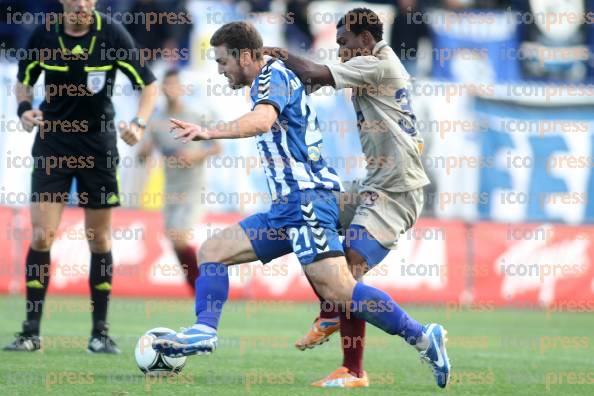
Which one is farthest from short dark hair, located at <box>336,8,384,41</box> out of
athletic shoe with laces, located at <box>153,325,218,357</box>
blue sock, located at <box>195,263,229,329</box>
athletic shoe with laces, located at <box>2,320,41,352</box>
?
athletic shoe with laces, located at <box>2,320,41,352</box>

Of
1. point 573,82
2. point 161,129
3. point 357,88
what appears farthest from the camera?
point 573,82

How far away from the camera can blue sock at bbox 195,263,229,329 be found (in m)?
7.19

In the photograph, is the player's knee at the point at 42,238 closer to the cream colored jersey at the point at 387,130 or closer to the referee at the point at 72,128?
the referee at the point at 72,128

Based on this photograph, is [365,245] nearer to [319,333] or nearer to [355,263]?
[355,263]

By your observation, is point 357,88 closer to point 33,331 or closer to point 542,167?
point 33,331

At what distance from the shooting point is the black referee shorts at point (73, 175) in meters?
8.91

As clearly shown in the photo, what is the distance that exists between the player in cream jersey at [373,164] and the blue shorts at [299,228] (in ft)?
1.03

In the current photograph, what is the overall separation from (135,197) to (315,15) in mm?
A: 3909

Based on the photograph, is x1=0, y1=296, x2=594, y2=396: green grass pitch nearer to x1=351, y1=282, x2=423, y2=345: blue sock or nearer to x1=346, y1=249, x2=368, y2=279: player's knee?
x1=351, y1=282, x2=423, y2=345: blue sock

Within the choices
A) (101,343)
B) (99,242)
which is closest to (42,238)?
(99,242)

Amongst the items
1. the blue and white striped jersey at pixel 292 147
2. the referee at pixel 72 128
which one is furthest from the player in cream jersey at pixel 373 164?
the referee at pixel 72 128

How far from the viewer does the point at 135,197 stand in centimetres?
1622

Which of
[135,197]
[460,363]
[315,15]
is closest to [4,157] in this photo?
[135,197]

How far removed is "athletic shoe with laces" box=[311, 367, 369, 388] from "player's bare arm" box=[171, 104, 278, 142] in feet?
5.54
